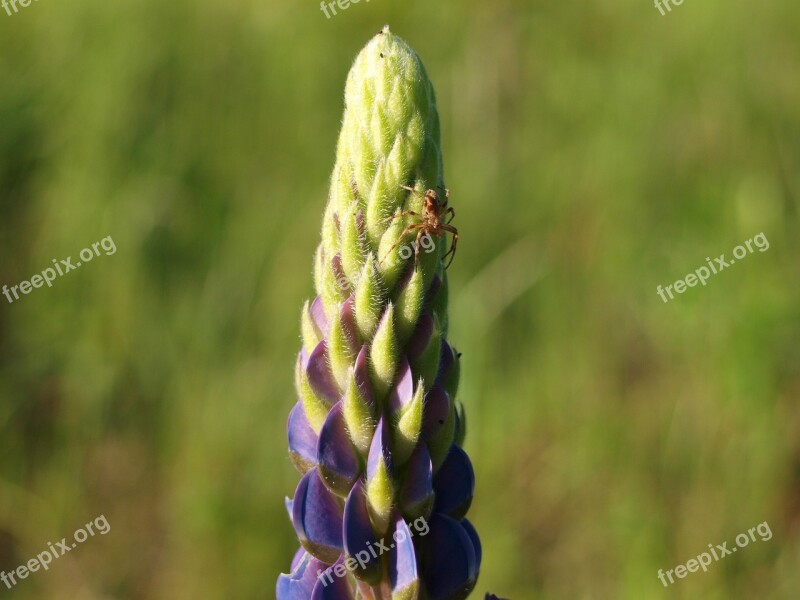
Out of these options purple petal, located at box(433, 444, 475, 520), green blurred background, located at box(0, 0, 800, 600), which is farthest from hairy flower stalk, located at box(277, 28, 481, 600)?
green blurred background, located at box(0, 0, 800, 600)

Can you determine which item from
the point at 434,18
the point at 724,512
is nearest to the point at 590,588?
the point at 724,512

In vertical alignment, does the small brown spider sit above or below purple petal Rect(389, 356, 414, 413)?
above

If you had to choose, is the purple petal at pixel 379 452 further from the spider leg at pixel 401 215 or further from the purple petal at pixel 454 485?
the spider leg at pixel 401 215

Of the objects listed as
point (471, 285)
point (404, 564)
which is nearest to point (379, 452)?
point (404, 564)

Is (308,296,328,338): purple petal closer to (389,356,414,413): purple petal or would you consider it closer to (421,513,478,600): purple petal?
(389,356,414,413): purple petal

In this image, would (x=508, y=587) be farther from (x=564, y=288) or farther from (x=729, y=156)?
(x=729, y=156)

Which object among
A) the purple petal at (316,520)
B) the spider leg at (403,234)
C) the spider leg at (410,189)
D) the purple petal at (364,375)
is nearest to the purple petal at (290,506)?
the purple petal at (316,520)

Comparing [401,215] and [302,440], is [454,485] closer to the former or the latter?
[302,440]
